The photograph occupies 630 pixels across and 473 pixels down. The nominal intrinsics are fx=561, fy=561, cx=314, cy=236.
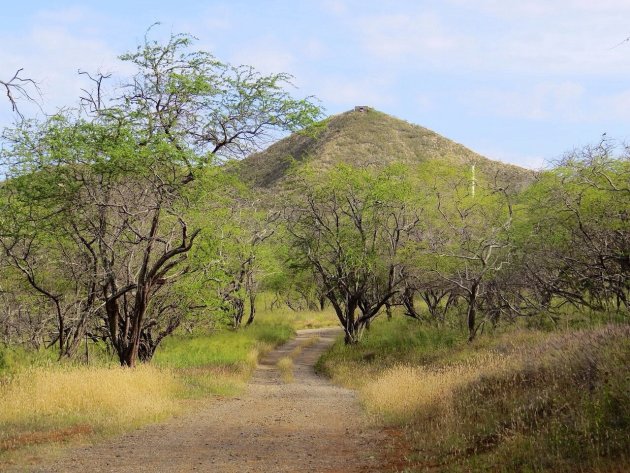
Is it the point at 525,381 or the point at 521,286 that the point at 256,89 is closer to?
the point at 525,381

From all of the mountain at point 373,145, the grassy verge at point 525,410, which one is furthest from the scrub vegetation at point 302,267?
the mountain at point 373,145

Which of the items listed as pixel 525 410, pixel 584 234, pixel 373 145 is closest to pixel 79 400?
pixel 525 410

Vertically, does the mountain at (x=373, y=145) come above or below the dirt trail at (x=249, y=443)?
above

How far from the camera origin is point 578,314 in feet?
64.0

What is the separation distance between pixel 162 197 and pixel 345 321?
14968 millimetres

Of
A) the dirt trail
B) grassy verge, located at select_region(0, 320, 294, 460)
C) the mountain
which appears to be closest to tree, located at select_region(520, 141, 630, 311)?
the dirt trail

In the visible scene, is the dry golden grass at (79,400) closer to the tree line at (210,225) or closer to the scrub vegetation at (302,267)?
the scrub vegetation at (302,267)

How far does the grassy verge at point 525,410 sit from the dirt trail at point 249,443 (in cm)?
87

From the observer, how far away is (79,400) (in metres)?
11.2

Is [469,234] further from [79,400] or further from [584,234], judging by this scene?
[79,400]

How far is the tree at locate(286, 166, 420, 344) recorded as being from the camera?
2562 centimetres

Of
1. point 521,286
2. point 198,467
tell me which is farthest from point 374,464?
point 521,286

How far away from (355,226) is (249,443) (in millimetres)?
18498

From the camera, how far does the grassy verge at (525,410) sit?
5980 millimetres
